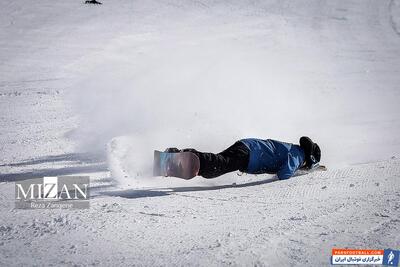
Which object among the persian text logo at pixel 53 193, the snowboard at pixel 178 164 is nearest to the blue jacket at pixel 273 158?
the snowboard at pixel 178 164

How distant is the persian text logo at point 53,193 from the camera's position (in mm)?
2937

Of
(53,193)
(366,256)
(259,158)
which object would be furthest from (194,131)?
(366,256)

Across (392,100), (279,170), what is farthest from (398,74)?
(279,170)

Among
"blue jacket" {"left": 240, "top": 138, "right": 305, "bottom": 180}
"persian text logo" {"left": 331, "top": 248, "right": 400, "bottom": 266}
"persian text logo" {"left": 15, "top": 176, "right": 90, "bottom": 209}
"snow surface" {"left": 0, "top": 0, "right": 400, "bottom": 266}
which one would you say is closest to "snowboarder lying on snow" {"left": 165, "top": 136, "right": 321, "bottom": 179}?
"blue jacket" {"left": 240, "top": 138, "right": 305, "bottom": 180}

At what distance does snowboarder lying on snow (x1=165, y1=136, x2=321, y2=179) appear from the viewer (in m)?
3.44

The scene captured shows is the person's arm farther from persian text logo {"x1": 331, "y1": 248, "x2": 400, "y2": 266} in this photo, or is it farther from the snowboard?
persian text logo {"x1": 331, "y1": 248, "x2": 400, "y2": 266}

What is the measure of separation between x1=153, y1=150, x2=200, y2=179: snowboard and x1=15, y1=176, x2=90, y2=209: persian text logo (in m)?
0.59

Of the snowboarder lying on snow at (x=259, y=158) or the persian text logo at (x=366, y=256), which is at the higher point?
the snowboarder lying on snow at (x=259, y=158)

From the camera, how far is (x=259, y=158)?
3615mm

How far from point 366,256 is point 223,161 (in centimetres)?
144

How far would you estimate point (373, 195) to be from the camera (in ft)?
10.7

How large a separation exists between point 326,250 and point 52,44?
12168 mm

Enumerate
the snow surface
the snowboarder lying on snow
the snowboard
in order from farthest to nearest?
the snowboarder lying on snow → the snowboard → the snow surface

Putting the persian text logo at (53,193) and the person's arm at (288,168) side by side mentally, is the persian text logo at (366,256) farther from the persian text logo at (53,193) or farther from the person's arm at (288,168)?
the persian text logo at (53,193)
